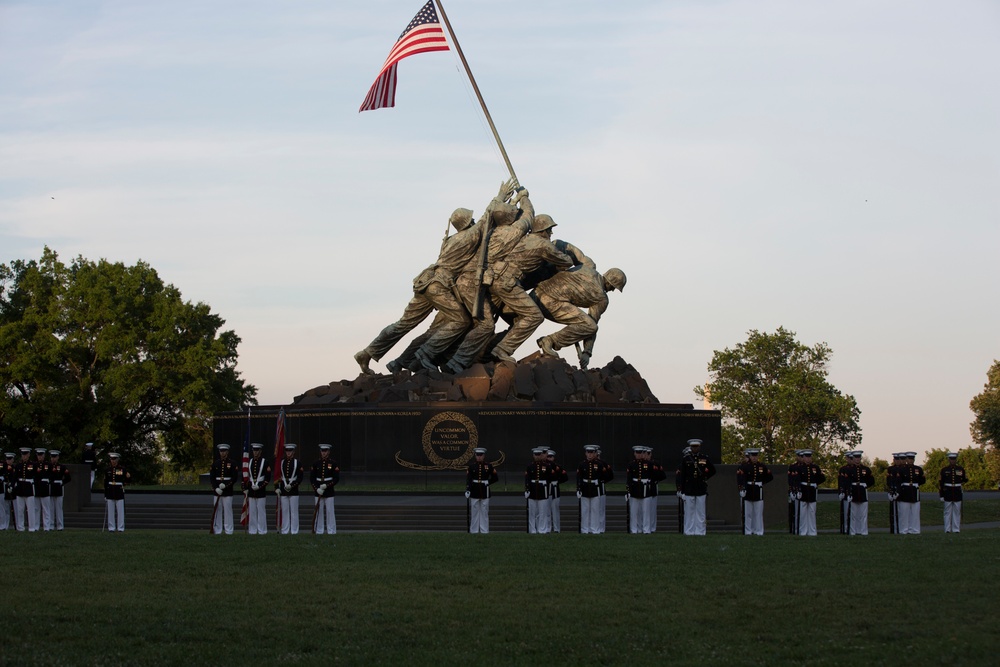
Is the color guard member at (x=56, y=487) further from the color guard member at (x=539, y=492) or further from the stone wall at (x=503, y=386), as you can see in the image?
the stone wall at (x=503, y=386)

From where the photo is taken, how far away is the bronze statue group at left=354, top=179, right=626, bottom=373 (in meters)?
35.6

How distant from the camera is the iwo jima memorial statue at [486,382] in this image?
32375mm

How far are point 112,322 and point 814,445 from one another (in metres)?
29.7

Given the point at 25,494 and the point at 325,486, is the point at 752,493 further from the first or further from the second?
the point at 25,494

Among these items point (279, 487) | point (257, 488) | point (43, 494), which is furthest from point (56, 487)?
point (279, 487)

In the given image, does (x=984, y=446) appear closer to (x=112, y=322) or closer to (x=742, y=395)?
(x=742, y=395)

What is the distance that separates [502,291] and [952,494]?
14.7m

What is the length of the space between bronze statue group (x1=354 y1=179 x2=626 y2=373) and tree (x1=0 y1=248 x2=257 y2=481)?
13123mm

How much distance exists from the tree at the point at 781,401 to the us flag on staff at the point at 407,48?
2794 centimetres

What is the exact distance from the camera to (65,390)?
47.2m

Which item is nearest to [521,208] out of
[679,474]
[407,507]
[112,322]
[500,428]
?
[500,428]

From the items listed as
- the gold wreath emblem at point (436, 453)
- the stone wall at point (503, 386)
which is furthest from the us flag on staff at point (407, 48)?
the gold wreath emblem at point (436, 453)

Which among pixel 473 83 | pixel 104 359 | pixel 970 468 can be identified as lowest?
pixel 970 468

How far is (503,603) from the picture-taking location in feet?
44.5
